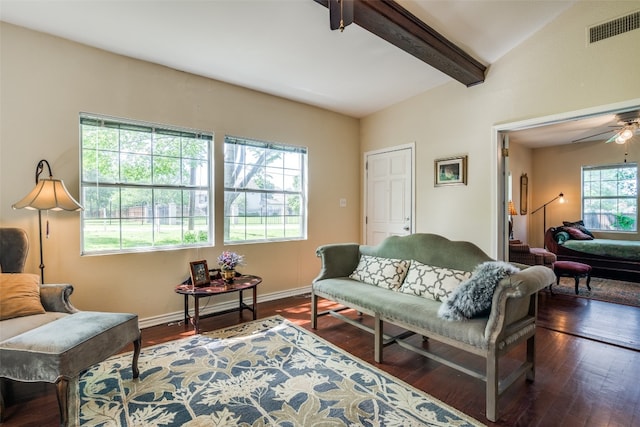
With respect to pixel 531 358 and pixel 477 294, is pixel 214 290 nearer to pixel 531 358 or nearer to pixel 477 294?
pixel 477 294

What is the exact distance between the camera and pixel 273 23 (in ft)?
8.42

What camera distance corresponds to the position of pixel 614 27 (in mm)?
2654

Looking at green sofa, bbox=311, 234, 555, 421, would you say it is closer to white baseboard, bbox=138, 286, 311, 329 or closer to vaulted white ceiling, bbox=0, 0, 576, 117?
white baseboard, bbox=138, 286, 311, 329

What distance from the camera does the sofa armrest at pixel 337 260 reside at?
3186mm

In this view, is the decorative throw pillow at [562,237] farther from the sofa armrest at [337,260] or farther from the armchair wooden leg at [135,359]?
the armchair wooden leg at [135,359]

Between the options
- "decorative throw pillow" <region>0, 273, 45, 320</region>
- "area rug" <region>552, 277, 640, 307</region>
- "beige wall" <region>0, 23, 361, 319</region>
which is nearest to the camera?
"decorative throw pillow" <region>0, 273, 45, 320</region>

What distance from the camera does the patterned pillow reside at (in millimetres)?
2330

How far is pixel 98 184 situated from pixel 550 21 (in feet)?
15.6

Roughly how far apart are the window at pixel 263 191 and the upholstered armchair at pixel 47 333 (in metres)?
1.72

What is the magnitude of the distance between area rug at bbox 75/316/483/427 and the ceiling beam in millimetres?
2680

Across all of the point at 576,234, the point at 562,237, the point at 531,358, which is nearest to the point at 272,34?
the point at 531,358

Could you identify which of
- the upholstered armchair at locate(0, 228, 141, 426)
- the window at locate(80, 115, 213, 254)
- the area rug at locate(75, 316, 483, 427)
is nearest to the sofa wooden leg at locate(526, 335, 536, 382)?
the area rug at locate(75, 316, 483, 427)

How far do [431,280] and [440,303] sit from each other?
22cm

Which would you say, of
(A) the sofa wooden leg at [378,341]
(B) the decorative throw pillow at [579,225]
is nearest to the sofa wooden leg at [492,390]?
(A) the sofa wooden leg at [378,341]
